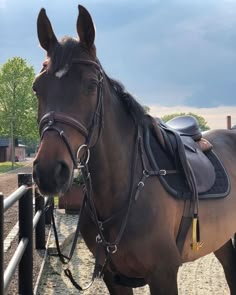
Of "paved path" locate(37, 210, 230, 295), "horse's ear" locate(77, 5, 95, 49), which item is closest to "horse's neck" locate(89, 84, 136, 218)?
"horse's ear" locate(77, 5, 95, 49)

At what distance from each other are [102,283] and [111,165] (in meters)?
3.01

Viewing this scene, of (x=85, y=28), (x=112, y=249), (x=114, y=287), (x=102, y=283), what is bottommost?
(x=102, y=283)

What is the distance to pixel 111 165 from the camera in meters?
2.66

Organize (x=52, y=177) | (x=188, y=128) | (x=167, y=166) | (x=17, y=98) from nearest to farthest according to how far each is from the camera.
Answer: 1. (x=52, y=177)
2. (x=167, y=166)
3. (x=188, y=128)
4. (x=17, y=98)

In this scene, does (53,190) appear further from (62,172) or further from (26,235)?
(26,235)

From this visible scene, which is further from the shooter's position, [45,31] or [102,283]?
[102,283]

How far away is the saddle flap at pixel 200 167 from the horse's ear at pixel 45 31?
140 centimetres

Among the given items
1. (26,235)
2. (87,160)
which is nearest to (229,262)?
(26,235)

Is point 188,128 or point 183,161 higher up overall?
point 188,128

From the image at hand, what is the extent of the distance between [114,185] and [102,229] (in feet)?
0.95

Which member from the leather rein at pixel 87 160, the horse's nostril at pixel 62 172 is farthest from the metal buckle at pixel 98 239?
the horse's nostril at pixel 62 172

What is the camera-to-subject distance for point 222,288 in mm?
5035

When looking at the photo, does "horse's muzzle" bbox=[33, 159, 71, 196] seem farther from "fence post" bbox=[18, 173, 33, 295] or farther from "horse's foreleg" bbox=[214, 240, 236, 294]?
"horse's foreleg" bbox=[214, 240, 236, 294]

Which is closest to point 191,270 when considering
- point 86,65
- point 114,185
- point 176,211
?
point 176,211
